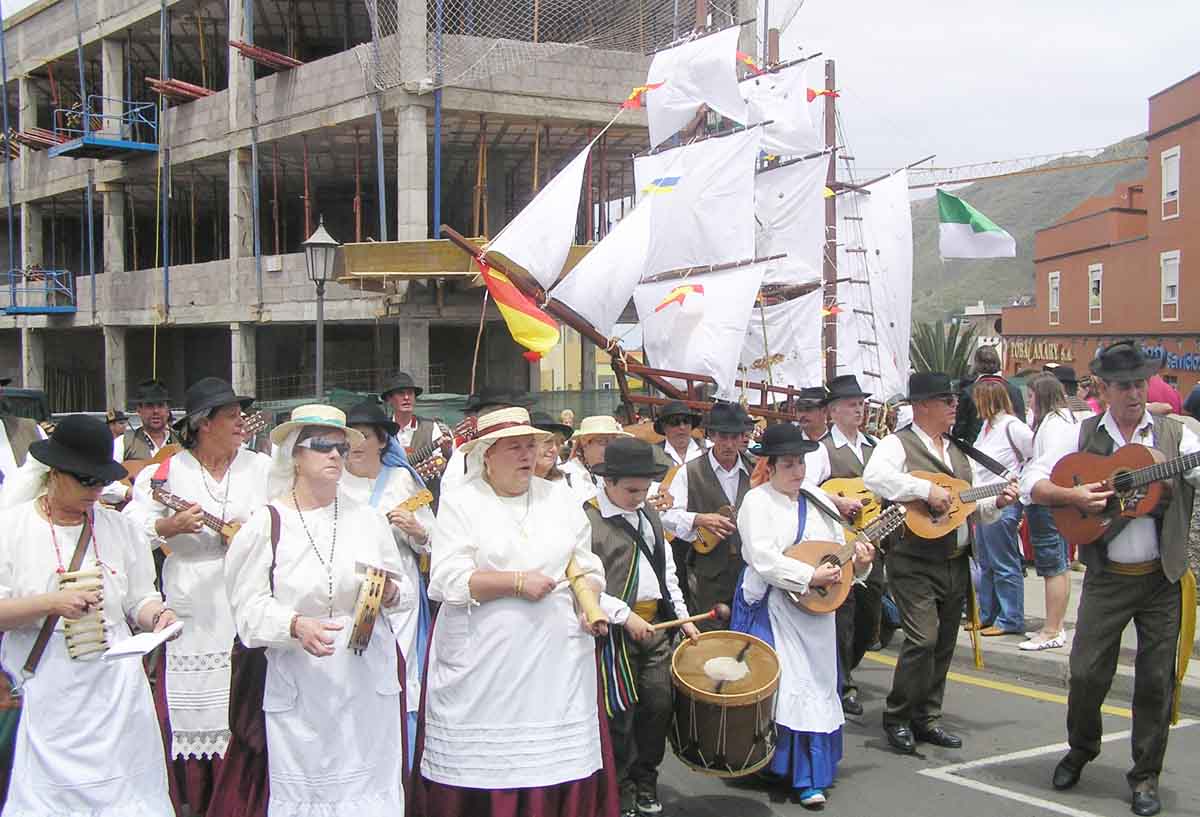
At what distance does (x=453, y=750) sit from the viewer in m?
4.34

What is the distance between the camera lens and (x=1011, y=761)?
245 inches

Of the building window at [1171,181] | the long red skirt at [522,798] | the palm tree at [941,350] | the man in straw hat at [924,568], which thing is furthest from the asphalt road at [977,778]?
the building window at [1171,181]

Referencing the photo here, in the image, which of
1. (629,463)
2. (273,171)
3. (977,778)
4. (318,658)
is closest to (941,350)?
(273,171)

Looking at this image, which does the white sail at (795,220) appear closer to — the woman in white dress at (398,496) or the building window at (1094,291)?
the building window at (1094,291)

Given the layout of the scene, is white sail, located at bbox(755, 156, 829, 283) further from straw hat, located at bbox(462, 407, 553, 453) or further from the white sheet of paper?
the white sheet of paper

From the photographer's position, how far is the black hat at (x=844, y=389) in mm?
7695

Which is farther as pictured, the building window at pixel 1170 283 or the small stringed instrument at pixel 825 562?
the building window at pixel 1170 283

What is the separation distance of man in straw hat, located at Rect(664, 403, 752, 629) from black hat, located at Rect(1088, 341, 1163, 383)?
7.40 ft

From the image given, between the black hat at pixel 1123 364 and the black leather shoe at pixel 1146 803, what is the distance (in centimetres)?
205

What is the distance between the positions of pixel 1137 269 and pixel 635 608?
3696cm

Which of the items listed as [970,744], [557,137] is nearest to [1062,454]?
[970,744]

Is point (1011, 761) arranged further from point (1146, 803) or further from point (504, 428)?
point (504, 428)

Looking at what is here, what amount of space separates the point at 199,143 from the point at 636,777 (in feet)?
80.5

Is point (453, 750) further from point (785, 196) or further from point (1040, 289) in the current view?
point (1040, 289)
